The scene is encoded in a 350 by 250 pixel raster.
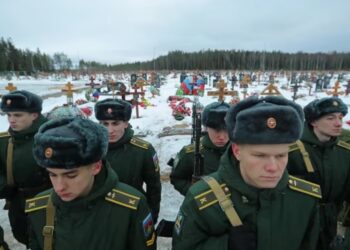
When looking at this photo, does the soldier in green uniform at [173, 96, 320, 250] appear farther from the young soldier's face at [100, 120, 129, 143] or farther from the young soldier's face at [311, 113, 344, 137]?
the young soldier's face at [100, 120, 129, 143]

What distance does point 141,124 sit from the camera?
1177 cm

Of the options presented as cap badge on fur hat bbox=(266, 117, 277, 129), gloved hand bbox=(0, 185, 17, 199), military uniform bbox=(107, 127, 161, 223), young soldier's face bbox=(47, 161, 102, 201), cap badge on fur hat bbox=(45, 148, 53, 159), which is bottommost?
gloved hand bbox=(0, 185, 17, 199)

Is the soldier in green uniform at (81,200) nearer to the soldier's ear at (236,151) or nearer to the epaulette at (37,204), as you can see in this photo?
the epaulette at (37,204)

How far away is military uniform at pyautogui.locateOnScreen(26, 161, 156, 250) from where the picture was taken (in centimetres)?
173

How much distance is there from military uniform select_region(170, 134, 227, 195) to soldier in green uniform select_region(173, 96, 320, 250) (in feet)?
4.36

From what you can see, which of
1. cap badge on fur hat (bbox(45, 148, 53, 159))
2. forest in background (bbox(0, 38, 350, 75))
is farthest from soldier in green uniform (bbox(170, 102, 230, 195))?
forest in background (bbox(0, 38, 350, 75))

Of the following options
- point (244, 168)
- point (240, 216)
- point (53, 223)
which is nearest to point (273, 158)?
point (244, 168)

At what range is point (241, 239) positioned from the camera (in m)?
1.45

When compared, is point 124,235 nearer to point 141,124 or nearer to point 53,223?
point 53,223

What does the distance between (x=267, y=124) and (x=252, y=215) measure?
548 millimetres

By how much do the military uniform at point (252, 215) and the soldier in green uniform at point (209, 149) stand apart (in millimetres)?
1272

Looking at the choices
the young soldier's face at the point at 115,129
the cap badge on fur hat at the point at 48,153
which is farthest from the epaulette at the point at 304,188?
the young soldier's face at the point at 115,129

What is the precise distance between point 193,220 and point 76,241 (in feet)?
2.56

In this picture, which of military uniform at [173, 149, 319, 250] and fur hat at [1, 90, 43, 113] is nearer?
military uniform at [173, 149, 319, 250]
